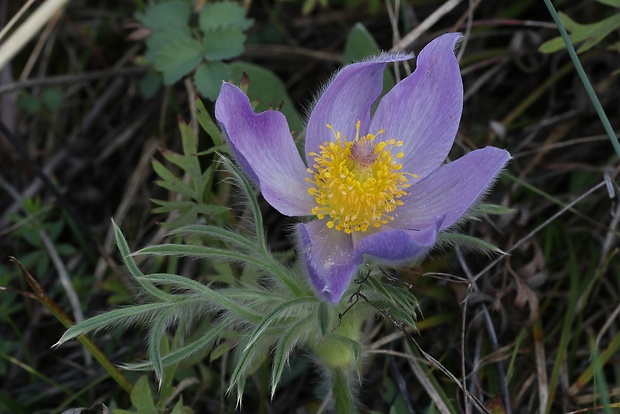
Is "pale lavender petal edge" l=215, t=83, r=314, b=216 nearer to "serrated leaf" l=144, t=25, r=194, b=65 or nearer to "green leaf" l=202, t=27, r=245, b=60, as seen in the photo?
"green leaf" l=202, t=27, r=245, b=60

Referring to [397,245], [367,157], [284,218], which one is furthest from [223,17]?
[397,245]

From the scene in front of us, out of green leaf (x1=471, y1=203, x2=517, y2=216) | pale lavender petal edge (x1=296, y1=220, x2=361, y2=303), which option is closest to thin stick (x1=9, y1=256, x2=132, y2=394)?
pale lavender petal edge (x1=296, y1=220, x2=361, y2=303)

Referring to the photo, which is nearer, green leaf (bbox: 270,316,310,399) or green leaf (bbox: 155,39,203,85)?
green leaf (bbox: 270,316,310,399)

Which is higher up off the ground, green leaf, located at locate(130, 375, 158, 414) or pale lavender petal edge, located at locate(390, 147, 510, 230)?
pale lavender petal edge, located at locate(390, 147, 510, 230)

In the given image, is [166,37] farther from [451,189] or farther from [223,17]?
[451,189]

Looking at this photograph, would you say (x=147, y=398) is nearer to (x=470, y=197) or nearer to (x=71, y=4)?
(x=470, y=197)
